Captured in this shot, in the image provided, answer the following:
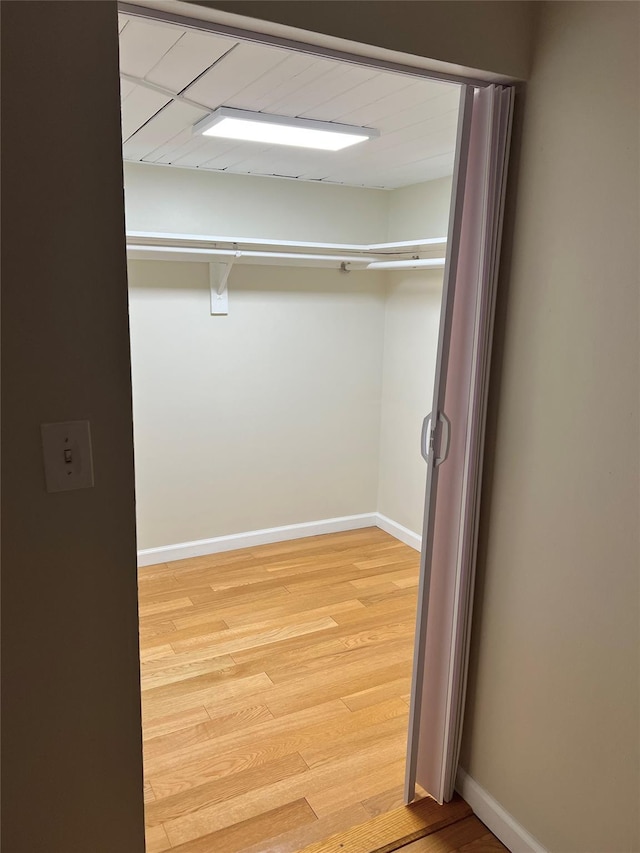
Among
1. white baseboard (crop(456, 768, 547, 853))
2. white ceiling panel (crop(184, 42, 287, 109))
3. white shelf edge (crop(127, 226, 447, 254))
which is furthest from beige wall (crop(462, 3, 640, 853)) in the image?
white shelf edge (crop(127, 226, 447, 254))

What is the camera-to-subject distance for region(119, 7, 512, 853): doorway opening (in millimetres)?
1920

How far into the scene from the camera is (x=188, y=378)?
3.50 m

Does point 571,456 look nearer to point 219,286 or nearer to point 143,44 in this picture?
point 143,44

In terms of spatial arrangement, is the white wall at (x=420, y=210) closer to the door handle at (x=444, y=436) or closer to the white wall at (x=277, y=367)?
the white wall at (x=277, y=367)

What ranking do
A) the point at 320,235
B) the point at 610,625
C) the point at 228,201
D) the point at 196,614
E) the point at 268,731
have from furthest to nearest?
1. the point at 320,235
2. the point at 228,201
3. the point at 196,614
4. the point at 268,731
5. the point at 610,625

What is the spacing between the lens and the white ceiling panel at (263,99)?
5.15 ft

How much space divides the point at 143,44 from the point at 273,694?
7.22 ft

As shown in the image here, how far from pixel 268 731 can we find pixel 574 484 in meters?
1.46

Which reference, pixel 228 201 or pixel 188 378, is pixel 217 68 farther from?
pixel 188 378

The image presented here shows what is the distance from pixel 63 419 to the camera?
1.16m

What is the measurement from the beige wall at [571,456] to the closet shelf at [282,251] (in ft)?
4.67

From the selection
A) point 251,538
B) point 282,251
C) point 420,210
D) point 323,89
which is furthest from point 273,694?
point 420,210

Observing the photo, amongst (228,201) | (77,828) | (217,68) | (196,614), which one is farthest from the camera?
(228,201)

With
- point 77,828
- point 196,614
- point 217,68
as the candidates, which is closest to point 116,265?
point 217,68
